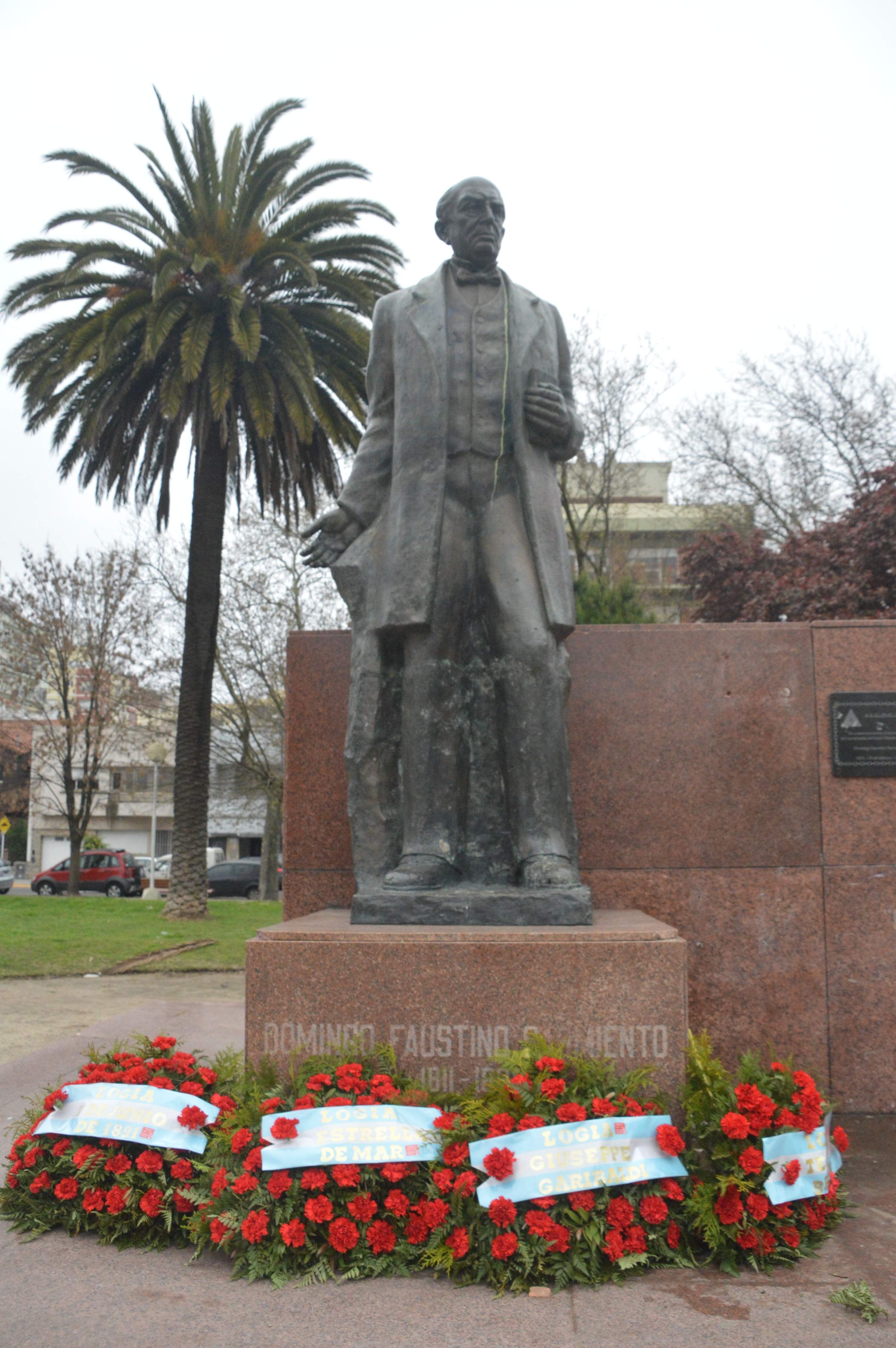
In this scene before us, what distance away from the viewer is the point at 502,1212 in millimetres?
3078

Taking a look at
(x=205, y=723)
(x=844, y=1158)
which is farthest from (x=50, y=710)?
(x=844, y=1158)

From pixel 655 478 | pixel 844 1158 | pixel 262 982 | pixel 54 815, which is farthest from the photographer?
pixel 54 815

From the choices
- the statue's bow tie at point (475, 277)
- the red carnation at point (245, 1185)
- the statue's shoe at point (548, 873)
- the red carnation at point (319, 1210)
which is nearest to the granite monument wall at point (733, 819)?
the statue's shoe at point (548, 873)

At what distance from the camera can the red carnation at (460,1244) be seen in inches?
121

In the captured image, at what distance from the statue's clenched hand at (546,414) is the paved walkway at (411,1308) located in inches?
125

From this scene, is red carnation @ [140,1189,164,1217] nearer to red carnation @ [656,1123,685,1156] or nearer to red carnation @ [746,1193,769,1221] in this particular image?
red carnation @ [656,1123,685,1156]

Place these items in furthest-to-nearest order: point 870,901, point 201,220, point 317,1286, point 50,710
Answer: point 50,710
point 201,220
point 870,901
point 317,1286

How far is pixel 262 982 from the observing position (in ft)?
12.9

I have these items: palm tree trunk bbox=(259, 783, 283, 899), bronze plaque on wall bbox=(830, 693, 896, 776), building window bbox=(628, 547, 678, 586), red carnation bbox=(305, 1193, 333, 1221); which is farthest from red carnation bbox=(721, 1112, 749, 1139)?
palm tree trunk bbox=(259, 783, 283, 899)

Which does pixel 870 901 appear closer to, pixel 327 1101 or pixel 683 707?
pixel 683 707

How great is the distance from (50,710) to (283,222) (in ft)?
52.7

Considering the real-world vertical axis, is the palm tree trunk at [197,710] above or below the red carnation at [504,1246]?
above

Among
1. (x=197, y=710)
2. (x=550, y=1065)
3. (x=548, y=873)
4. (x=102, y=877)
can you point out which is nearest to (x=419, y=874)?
(x=548, y=873)

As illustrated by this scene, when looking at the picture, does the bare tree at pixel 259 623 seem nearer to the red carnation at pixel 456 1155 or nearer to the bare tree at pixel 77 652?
the bare tree at pixel 77 652
